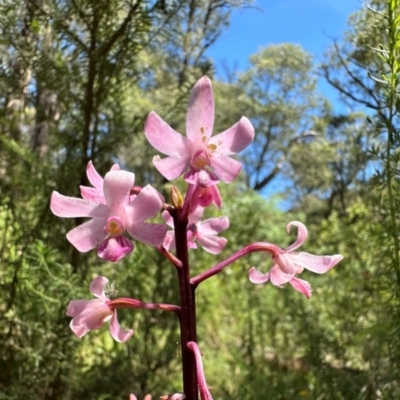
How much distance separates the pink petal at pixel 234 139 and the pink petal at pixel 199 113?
1 cm

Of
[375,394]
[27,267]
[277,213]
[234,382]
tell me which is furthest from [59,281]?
[277,213]

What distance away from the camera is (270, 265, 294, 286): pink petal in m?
0.57

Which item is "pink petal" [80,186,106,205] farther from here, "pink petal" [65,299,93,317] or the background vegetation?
the background vegetation

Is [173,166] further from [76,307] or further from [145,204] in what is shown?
[76,307]

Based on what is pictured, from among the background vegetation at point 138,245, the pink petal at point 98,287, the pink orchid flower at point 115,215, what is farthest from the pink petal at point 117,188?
the background vegetation at point 138,245

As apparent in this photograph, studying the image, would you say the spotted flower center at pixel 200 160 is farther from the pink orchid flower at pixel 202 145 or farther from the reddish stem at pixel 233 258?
the reddish stem at pixel 233 258

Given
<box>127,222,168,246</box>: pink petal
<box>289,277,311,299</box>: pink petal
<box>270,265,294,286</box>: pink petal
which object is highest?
<box>127,222,168,246</box>: pink petal

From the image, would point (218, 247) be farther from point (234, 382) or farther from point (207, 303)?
point (207, 303)

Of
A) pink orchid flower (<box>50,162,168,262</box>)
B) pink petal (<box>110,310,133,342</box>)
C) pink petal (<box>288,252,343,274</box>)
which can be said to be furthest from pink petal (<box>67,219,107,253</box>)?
pink petal (<box>288,252,343,274</box>)

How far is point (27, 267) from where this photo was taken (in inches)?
38.9

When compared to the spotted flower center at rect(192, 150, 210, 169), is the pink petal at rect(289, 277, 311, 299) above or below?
below

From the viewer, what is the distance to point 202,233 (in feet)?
2.24

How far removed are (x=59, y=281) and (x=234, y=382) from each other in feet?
2.78

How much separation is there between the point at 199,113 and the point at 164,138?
5cm
